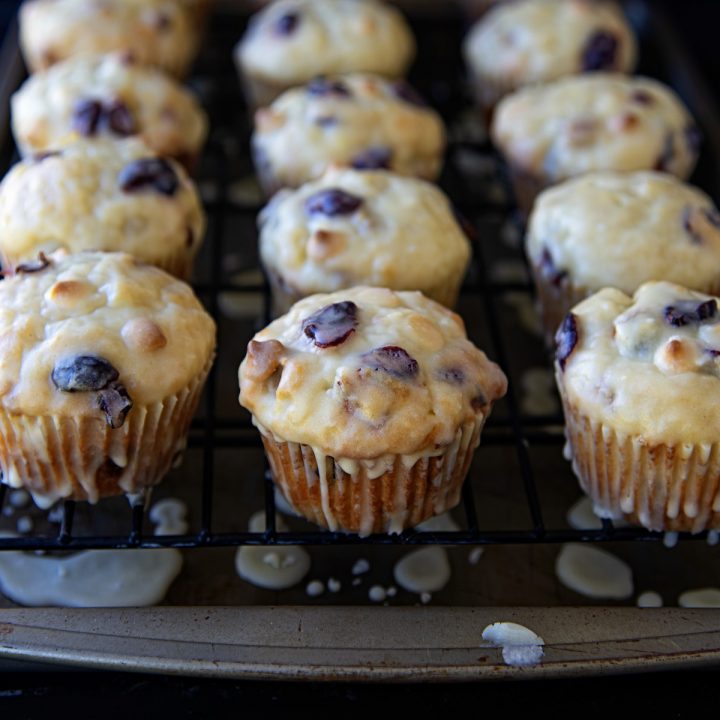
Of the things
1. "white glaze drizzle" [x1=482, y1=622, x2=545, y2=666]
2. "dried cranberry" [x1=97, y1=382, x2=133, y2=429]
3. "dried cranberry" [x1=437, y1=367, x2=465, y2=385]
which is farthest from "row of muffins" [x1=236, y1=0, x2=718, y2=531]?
"dried cranberry" [x1=97, y1=382, x2=133, y2=429]

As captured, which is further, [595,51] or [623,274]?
[595,51]

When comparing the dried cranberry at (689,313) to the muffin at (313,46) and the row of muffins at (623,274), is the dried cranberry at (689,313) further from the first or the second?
the muffin at (313,46)

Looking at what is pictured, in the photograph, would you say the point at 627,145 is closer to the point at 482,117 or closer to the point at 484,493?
→ the point at 482,117

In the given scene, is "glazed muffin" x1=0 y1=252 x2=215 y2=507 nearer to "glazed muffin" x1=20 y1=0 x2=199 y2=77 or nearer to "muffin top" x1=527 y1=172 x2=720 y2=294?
"muffin top" x1=527 y1=172 x2=720 y2=294

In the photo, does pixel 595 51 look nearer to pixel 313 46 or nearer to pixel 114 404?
pixel 313 46

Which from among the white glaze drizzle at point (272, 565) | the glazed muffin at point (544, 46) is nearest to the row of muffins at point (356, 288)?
the white glaze drizzle at point (272, 565)

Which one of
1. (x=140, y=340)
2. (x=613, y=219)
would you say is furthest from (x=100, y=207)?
(x=613, y=219)
